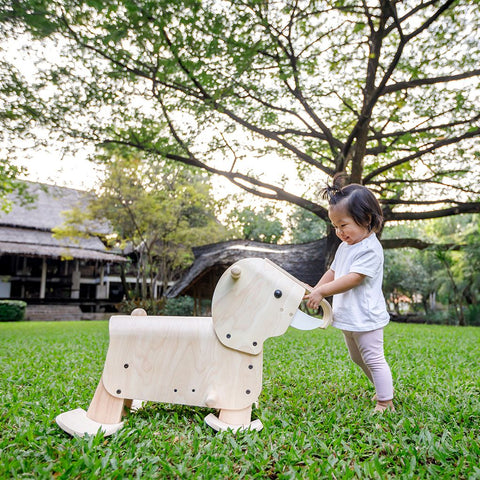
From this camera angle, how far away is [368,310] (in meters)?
2.50

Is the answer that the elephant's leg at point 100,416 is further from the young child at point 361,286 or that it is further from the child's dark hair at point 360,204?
the child's dark hair at point 360,204

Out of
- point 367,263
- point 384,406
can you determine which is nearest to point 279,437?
point 384,406

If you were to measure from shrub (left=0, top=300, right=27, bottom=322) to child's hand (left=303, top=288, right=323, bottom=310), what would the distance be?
675 inches

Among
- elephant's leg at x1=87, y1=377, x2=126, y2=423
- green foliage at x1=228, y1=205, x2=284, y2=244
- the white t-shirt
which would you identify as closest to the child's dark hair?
the white t-shirt

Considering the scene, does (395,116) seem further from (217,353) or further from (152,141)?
(217,353)

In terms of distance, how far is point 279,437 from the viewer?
214cm

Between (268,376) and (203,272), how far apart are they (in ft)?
28.2

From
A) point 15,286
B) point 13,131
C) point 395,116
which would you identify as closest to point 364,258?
point 395,116

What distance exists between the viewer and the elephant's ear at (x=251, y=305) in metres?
2.30

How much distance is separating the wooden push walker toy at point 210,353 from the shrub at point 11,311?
650 inches

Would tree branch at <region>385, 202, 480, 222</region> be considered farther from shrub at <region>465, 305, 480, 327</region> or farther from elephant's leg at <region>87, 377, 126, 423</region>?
shrub at <region>465, 305, 480, 327</region>

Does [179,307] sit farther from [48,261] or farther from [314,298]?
[314,298]

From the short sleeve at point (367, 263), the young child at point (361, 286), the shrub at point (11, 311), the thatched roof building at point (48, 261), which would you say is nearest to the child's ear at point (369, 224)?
the young child at point (361, 286)

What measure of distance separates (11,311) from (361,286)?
17386mm
